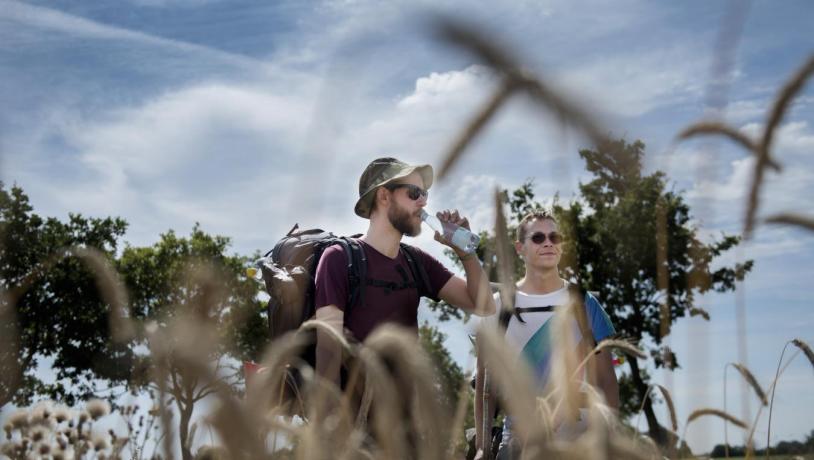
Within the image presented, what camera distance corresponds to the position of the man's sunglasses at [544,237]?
19.3ft

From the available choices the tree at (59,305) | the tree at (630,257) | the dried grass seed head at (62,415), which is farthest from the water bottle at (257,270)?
the tree at (59,305)

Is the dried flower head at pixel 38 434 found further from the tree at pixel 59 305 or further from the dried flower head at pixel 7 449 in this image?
the tree at pixel 59 305

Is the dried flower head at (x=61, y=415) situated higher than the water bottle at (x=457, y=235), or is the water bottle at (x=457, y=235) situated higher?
the water bottle at (x=457, y=235)

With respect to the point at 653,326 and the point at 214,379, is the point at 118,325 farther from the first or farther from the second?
the point at 653,326

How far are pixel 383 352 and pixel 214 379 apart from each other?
548mm

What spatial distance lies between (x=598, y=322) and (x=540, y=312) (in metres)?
0.42

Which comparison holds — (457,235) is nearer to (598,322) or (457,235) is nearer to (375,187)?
(375,187)

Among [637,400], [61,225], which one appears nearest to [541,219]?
[637,400]

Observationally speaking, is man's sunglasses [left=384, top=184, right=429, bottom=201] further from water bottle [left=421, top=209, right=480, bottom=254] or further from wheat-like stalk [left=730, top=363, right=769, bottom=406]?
wheat-like stalk [left=730, top=363, right=769, bottom=406]

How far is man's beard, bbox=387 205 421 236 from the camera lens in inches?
214

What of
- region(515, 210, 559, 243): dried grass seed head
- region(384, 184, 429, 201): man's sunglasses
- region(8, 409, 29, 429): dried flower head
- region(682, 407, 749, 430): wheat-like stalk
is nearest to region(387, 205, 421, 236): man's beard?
region(384, 184, 429, 201): man's sunglasses

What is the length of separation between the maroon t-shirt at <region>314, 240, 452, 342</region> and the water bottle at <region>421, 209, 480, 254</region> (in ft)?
1.28

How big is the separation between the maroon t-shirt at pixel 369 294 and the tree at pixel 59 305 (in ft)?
99.9

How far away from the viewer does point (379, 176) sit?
18.6ft
